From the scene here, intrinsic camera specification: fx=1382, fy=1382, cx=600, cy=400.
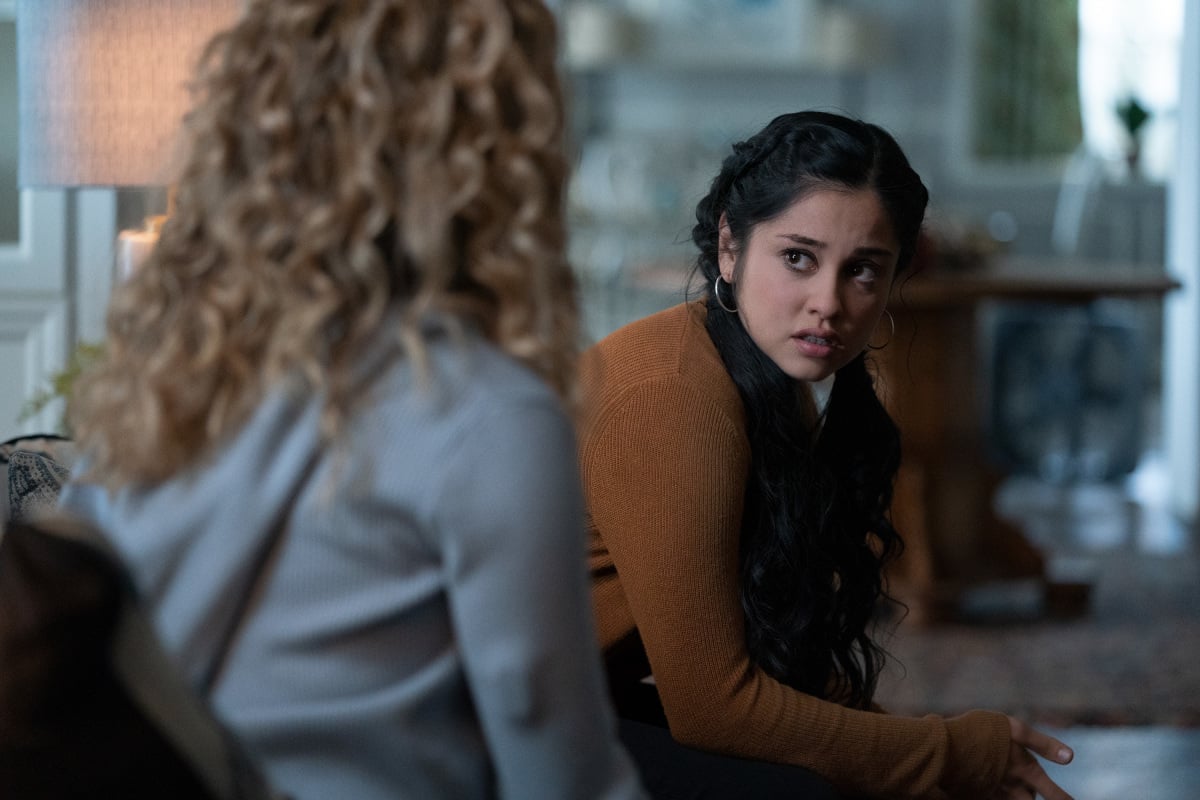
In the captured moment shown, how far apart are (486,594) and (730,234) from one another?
82 centimetres

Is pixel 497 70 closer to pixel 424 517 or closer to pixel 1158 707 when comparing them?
pixel 424 517

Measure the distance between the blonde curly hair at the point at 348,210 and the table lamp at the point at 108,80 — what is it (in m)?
1.10

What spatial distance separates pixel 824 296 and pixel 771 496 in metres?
0.21

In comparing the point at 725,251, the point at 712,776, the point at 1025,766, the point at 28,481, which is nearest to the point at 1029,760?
the point at 1025,766

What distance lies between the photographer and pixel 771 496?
1.40 metres

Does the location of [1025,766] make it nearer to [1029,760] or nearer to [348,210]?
[1029,760]

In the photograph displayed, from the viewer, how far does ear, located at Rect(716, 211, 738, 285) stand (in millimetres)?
1526

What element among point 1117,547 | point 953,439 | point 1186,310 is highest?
point 1186,310

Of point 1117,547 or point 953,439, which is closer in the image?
point 953,439

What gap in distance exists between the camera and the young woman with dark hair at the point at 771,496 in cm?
126

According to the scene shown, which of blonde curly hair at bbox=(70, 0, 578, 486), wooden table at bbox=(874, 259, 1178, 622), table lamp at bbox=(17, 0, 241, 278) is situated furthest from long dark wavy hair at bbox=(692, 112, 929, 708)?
wooden table at bbox=(874, 259, 1178, 622)

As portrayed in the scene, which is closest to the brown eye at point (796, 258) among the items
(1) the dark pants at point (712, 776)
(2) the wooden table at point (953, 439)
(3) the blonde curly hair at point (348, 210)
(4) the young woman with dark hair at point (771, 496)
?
(4) the young woman with dark hair at point (771, 496)

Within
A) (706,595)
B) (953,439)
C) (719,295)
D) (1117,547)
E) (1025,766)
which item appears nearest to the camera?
(706,595)

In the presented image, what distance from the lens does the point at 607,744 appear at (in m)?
0.89
